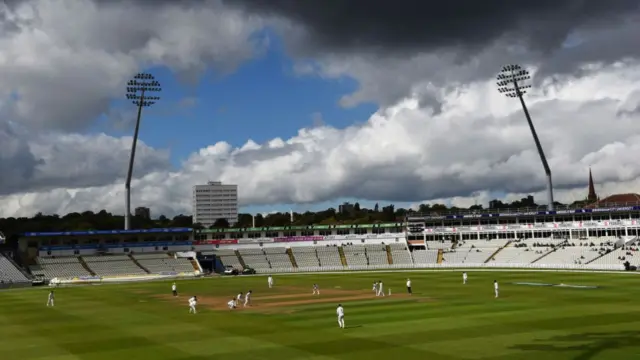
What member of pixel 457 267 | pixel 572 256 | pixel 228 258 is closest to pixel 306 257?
pixel 228 258

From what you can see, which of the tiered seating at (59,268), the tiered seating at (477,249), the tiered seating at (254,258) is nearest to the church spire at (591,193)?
the tiered seating at (477,249)

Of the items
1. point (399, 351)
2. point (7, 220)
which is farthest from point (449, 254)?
point (7, 220)

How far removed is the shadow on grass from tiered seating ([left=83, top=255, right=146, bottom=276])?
7518 cm

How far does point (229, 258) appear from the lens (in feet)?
345

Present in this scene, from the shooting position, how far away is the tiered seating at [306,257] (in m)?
103

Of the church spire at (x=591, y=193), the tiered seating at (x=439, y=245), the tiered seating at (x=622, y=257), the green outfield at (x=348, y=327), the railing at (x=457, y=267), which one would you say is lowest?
the railing at (x=457, y=267)

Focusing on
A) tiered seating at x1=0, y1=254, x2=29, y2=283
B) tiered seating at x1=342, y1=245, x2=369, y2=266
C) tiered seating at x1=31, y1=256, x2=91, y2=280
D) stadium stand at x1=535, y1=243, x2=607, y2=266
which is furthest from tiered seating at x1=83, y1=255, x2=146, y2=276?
stadium stand at x1=535, y1=243, x2=607, y2=266

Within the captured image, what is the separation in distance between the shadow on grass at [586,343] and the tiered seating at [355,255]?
76.5 metres

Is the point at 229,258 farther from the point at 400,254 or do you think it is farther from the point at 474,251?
the point at 474,251

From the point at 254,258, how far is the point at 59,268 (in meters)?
31.4

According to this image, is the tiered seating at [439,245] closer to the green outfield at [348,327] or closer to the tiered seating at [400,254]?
the tiered seating at [400,254]

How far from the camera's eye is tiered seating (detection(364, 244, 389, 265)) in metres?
103

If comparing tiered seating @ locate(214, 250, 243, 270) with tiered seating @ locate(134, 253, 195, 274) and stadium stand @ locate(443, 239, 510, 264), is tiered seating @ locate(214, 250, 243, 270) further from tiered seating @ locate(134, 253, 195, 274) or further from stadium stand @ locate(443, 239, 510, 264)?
stadium stand @ locate(443, 239, 510, 264)

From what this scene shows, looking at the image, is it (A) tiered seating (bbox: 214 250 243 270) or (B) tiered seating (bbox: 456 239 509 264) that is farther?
(A) tiered seating (bbox: 214 250 243 270)
